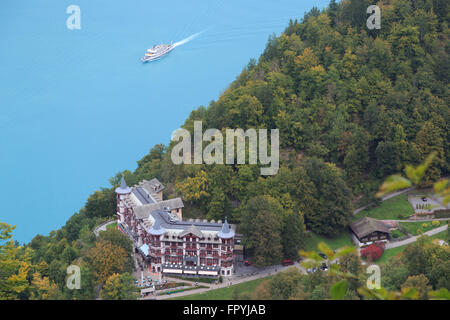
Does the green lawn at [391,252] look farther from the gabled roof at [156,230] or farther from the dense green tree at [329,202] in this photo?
the gabled roof at [156,230]

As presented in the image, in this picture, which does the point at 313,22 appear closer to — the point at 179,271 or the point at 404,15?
the point at 404,15

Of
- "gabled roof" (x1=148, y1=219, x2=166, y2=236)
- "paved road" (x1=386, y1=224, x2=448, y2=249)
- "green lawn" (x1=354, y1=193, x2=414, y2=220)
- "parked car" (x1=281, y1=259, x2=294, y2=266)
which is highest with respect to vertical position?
"green lawn" (x1=354, y1=193, x2=414, y2=220)

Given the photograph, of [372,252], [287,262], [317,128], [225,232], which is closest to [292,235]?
[287,262]

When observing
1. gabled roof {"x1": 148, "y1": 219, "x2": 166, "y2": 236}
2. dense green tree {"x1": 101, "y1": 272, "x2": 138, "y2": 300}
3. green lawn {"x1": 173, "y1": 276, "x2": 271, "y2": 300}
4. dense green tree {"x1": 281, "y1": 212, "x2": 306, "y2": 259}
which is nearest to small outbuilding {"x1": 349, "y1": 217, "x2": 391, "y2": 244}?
dense green tree {"x1": 281, "y1": 212, "x2": 306, "y2": 259}

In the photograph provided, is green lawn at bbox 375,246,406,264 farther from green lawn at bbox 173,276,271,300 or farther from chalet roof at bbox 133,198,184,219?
chalet roof at bbox 133,198,184,219

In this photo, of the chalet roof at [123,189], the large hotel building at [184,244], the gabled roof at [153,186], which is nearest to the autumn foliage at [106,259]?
the large hotel building at [184,244]

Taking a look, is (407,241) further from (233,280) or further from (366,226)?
(233,280)
